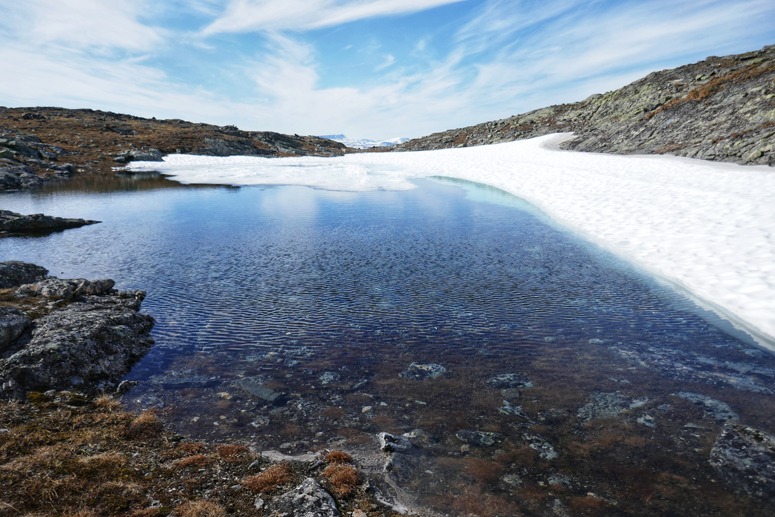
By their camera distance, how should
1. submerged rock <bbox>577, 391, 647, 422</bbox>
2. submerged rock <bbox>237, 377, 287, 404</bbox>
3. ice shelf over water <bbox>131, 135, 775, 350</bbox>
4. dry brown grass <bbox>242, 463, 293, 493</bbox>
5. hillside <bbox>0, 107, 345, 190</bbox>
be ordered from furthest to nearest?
hillside <bbox>0, 107, 345, 190</bbox>
ice shelf over water <bbox>131, 135, 775, 350</bbox>
submerged rock <bbox>237, 377, 287, 404</bbox>
submerged rock <bbox>577, 391, 647, 422</bbox>
dry brown grass <bbox>242, 463, 293, 493</bbox>

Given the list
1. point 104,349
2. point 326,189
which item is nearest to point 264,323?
point 104,349

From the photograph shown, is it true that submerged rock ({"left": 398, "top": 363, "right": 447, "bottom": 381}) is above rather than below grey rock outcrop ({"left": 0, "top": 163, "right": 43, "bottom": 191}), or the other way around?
below

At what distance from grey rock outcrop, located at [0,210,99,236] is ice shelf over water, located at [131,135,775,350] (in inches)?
1017

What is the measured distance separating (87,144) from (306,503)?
10923 centimetres

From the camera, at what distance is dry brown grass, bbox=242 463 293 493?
235 inches

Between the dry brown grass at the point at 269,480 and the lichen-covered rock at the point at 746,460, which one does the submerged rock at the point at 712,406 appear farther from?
the dry brown grass at the point at 269,480

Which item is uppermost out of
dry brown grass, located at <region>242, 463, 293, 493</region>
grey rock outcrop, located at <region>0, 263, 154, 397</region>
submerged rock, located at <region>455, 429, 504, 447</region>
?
grey rock outcrop, located at <region>0, 263, 154, 397</region>

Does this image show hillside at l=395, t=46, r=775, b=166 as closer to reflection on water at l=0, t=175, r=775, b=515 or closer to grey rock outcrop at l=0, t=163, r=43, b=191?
reflection on water at l=0, t=175, r=775, b=515

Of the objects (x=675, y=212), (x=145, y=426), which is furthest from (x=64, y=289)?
(x=675, y=212)

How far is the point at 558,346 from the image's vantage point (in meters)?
10.7

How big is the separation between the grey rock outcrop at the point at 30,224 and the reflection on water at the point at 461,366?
5.82 meters

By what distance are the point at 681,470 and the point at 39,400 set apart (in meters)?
11.6

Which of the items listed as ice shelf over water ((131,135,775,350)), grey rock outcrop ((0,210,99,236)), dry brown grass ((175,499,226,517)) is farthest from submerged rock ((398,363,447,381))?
grey rock outcrop ((0,210,99,236))

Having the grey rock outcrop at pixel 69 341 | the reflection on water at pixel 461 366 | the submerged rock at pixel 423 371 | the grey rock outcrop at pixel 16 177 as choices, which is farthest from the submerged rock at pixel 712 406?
the grey rock outcrop at pixel 16 177
